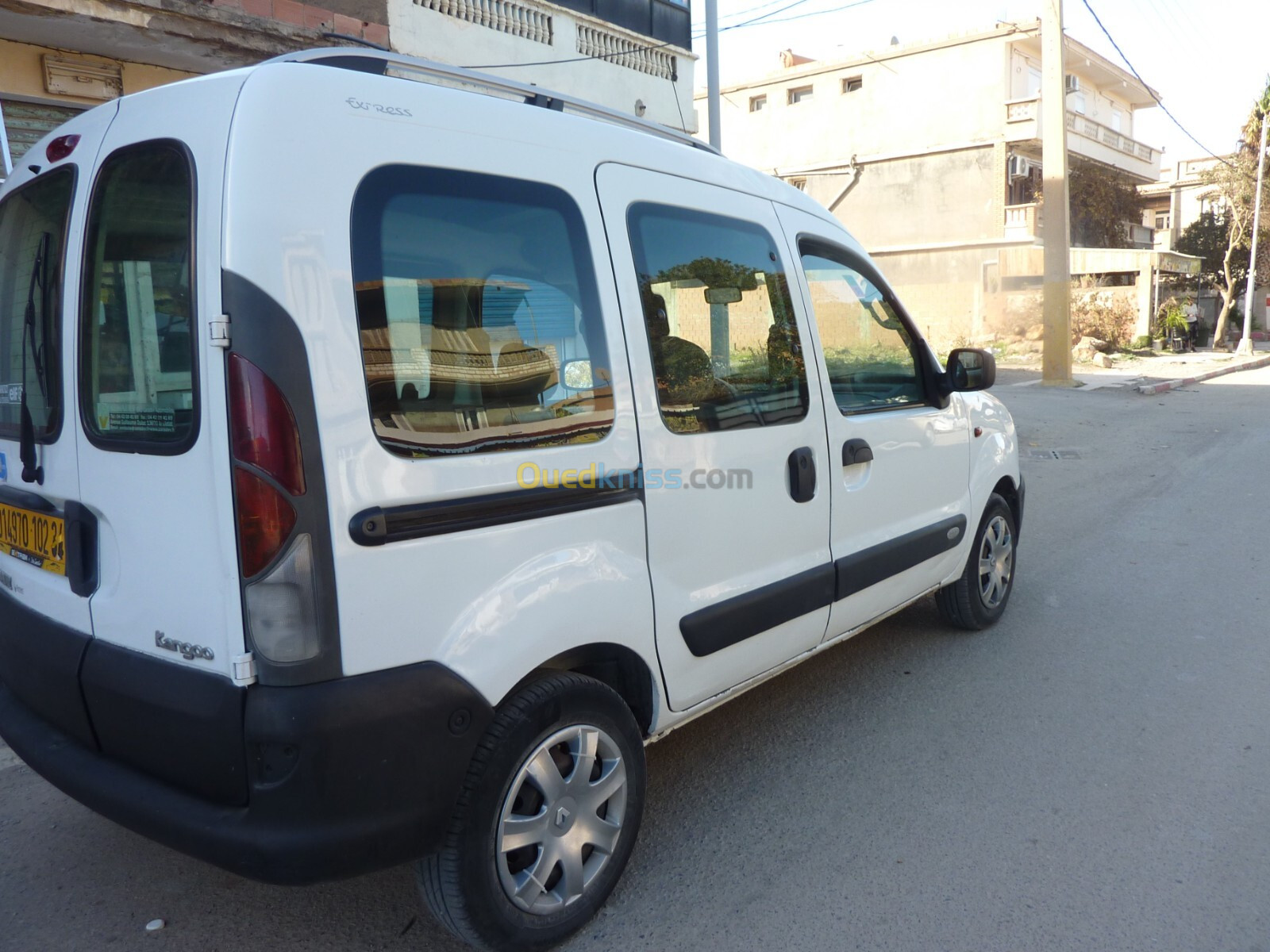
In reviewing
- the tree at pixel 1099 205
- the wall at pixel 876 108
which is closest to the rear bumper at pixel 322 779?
the wall at pixel 876 108

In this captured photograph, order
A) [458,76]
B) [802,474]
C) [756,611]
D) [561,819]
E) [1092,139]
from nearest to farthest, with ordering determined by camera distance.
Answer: [561,819]
[458,76]
[756,611]
[802,474]
[1092,139]

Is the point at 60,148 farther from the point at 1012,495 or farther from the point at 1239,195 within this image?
the point at 1239,195

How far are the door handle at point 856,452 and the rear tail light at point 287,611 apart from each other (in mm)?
2011

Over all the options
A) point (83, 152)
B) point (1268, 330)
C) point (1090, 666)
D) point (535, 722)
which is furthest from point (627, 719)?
point (1268, 330)

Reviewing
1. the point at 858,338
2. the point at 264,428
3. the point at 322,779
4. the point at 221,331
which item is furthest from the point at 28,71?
the point at 322,779

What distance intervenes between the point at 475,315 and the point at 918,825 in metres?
2.09

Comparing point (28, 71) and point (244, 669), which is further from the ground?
point (28, 71)

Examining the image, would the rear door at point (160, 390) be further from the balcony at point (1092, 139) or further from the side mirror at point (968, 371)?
the balcony at point (1092, 139)

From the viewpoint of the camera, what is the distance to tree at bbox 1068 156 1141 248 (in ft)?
97.1

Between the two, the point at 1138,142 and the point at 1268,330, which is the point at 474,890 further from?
the point at 1268,330

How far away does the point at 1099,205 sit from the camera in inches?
1195

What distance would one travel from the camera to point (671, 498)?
2.71 metres

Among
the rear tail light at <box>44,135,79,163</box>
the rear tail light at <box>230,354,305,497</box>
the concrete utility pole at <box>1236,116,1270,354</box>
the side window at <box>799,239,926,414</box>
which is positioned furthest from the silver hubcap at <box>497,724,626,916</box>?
the concrete utility pole at <box>1236,116,1270,354</box>

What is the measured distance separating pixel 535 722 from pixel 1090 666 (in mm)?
3078
